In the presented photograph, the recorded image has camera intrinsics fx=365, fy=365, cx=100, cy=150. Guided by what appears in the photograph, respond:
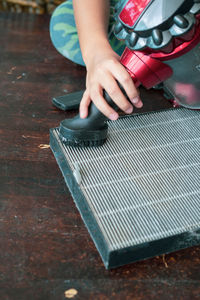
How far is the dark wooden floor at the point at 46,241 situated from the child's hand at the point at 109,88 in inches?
5.2

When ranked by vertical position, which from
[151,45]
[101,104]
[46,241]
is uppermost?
[151,45]

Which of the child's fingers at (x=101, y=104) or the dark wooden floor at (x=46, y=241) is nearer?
the dark wooden floor at (x=46, y=241)

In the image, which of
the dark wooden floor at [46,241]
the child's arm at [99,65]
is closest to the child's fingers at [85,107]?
the child's arm at [99,65]

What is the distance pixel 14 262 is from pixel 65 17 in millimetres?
740

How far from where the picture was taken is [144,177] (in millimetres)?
548

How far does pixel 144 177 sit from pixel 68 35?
570mm

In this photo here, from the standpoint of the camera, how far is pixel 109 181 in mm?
537

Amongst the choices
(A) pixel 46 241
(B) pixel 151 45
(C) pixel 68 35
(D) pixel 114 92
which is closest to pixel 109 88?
(D) pixel 114 92

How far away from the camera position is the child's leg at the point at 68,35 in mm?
943

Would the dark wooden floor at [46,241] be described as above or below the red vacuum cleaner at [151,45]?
below

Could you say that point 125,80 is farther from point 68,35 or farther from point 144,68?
point 68,35

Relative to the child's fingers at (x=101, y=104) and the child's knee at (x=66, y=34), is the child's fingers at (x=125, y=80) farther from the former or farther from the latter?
the child's knee at (x=66, y=34)

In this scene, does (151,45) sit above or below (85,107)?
above

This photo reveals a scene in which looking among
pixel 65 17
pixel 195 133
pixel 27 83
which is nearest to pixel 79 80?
pixel 27 83
